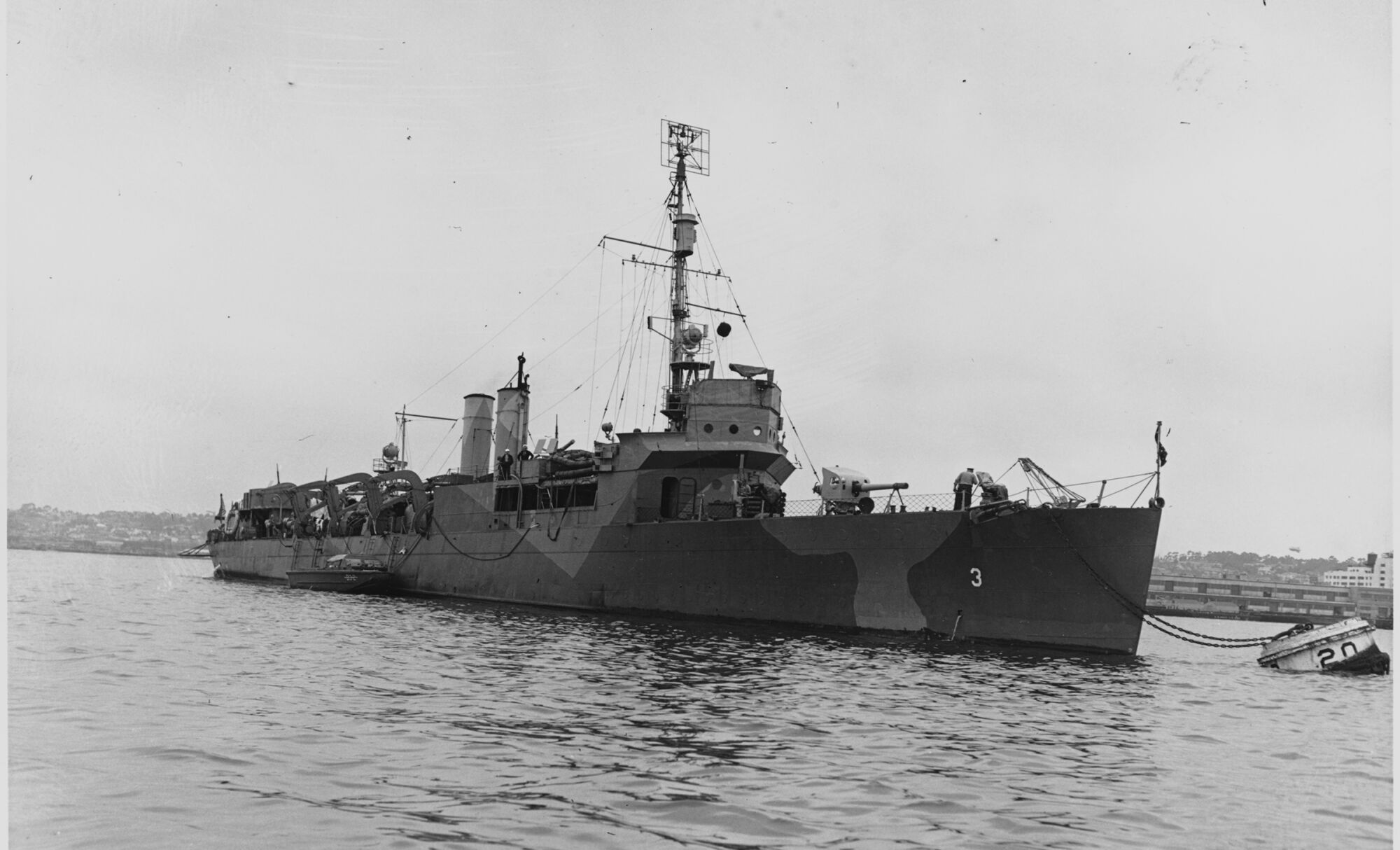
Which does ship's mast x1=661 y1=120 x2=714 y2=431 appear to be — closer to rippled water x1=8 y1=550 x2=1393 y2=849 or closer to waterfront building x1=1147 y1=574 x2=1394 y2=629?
rippled water x1=8 y1=550 x2=1393 y2=849

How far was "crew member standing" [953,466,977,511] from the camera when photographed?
59.9ft

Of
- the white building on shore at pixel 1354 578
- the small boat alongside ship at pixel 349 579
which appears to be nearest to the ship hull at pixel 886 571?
the small boat alongside ship at pixel 349 579

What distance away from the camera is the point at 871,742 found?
919 cm

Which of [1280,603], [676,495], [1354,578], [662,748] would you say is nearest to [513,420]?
[676,495]

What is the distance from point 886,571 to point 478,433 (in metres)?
20.4

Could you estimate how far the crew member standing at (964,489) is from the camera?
59.9 feet

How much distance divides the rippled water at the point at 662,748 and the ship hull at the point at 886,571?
1191 mm

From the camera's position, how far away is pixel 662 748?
8.59 metres

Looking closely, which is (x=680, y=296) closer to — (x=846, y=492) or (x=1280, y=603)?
(x=846, y=492)

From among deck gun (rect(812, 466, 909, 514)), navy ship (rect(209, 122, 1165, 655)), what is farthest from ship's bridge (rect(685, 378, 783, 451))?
deck gun (rect(812, 466, 909, 514))

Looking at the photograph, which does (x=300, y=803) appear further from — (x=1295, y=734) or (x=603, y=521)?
(x=603, y=521)

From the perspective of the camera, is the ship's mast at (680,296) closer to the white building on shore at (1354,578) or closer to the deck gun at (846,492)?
the deck gun at (846,492)

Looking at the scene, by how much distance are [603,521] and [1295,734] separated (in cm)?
1590

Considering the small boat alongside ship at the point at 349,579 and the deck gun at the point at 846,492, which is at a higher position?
the deck gun at the point at 846,492
